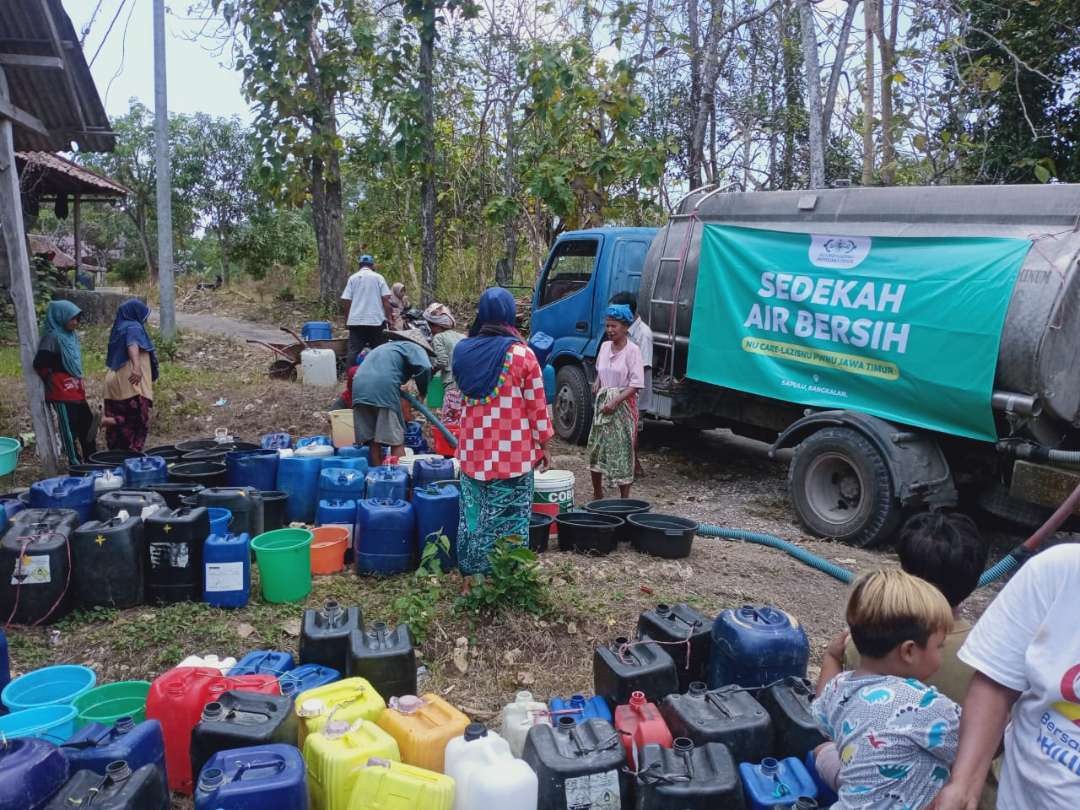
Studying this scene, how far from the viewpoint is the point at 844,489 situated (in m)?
6.24

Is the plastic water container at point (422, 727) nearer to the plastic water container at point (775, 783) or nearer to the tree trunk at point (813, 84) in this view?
the plastic water container at point (775, 783)

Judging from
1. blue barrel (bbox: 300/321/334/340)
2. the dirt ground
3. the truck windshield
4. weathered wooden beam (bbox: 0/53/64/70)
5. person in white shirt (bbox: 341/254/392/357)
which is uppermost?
weathered wooden beam (bbox: 0/53/64/70)

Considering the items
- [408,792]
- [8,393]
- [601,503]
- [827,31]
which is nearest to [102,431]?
[8,393]

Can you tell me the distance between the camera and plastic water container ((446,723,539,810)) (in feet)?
7.91

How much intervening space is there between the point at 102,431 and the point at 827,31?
413 inches

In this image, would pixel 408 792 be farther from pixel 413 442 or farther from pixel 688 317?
pixel 688 317

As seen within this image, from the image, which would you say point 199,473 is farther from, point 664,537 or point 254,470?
point 664,537

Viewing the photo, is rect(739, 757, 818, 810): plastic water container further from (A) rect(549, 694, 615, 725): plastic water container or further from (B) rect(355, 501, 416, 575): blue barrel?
(B) rect(355, 501, 416, 575): blue barrel

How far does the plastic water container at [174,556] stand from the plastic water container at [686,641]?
8.08 feet

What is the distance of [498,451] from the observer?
14.2 feet

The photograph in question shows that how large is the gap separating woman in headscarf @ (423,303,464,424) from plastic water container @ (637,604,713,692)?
4.12m

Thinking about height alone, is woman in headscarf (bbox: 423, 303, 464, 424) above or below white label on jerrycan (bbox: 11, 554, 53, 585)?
above

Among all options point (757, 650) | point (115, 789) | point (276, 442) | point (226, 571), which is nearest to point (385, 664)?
point (115, 789)

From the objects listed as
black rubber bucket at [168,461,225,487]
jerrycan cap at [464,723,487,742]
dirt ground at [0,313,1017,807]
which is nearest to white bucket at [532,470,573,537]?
dirt ground at [0,313,1017,807]
